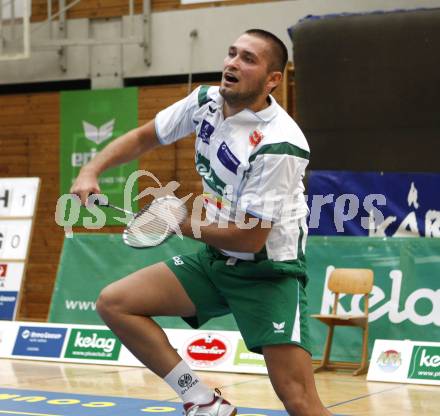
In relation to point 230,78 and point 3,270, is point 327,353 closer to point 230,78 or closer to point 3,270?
point 3,270

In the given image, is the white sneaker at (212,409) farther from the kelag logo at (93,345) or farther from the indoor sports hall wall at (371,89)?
the indoor sports hall wall at (371,89)

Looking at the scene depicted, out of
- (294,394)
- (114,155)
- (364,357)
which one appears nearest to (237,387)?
(364,357)

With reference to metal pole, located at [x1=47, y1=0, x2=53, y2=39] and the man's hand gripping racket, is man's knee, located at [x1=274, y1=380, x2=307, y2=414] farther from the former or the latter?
metal pole, located at [x1=47, y1=0, x2=53, y2=39]

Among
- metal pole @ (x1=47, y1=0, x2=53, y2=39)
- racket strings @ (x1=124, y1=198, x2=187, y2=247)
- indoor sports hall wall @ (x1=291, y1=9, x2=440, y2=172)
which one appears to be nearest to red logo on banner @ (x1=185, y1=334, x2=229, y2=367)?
indoor sports hall wall @ (x1=291, y1=9, x2=440, y2=172)

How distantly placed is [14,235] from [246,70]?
23.3 feet

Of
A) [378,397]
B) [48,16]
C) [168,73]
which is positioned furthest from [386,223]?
[48,16]

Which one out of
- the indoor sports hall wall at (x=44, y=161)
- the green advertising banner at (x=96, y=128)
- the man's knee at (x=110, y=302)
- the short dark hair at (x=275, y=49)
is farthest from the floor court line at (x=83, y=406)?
the indoor sports hall wall at (x=44, y=161)

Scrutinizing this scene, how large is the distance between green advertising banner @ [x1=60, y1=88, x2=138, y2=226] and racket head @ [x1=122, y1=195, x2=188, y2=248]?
421 inches

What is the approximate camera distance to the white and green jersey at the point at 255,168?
485cm

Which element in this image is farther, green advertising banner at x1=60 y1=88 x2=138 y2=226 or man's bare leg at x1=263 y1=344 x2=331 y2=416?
green advertising banner at x1=60 y1=88 x2=138 y2=226

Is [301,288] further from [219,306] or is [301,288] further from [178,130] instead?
[178,130]

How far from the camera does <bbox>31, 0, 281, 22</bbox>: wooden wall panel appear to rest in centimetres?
1566

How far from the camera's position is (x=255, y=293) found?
5.00 metres

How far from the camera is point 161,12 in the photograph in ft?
51.6
